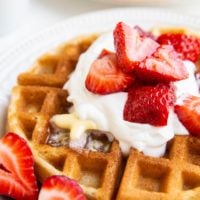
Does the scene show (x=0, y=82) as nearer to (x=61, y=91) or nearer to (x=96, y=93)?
(x=61, y=91)

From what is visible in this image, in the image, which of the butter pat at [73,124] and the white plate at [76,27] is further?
the white plate at [76,27]

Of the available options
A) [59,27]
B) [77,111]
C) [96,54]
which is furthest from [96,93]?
[59,27]

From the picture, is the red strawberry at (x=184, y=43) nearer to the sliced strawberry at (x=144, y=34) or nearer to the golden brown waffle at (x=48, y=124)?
the sliced strawberry at (x=144, y=34)

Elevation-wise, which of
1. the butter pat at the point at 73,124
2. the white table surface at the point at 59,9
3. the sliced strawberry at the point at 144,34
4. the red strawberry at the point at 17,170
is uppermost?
the sliced strawberry at the point at 144,34

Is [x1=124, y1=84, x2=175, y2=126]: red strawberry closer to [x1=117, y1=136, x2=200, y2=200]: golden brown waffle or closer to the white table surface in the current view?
[x1=117, y1=136, x2=200, y2=200]: golden brown waffle

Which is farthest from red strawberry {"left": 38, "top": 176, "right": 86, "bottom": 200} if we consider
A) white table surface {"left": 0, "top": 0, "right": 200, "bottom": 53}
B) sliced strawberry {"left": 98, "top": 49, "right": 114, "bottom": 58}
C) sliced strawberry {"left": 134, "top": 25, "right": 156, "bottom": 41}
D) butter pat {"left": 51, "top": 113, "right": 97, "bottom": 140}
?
white table surface {"left": 0, "top": 0, "right": 200, "bottom": 53}

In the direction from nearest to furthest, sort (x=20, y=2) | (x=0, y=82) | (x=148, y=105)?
(x=148, y=105) → (x=0, y=82) → (x=20, y=2)

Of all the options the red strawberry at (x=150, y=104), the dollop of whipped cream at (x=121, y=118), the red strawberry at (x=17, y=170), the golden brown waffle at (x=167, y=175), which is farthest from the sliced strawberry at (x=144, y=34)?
the red strawberry at (x=17, y=170)

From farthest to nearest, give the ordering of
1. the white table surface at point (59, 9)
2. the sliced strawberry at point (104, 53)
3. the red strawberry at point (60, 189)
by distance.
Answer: the white table surface at point (59, 9) → the sliced strawberry at point (104, 53) → the red strawberry at point (60, 189)
